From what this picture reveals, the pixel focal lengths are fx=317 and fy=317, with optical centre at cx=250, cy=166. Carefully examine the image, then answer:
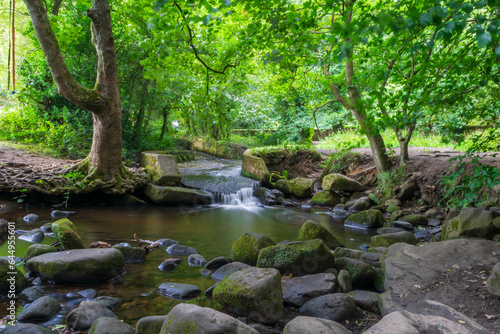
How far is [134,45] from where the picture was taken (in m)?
11.9

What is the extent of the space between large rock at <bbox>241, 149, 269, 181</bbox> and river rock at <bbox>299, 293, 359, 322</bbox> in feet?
30.5

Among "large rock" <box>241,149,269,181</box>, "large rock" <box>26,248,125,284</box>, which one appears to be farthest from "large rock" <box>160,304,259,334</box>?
"large rock" <box>241,149,269,181</box>

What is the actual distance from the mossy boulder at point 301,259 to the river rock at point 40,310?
8.71 feet

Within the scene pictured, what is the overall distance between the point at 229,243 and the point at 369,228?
3900mm

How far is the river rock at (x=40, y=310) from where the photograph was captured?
3.38 meters

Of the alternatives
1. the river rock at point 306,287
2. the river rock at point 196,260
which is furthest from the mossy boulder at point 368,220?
the river rock at point 196,260

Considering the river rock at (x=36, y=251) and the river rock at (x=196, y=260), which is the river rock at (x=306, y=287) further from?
the river rock at (x=36, y=251)

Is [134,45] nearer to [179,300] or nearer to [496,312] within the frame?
[179,300]

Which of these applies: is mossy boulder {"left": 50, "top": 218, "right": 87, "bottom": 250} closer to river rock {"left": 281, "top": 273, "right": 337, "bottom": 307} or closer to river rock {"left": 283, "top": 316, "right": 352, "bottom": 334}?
river rock {"left": 281, "top": 273, "right": 337, "bottom": 307}

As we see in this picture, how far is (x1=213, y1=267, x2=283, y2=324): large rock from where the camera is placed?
3.42 m

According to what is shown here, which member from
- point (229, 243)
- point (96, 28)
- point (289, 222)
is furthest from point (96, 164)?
point (289, 222)

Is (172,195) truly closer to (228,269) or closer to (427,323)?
(228,269)

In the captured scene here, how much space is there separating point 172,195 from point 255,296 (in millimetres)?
7116

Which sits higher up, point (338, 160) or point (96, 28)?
point (96, 28)
